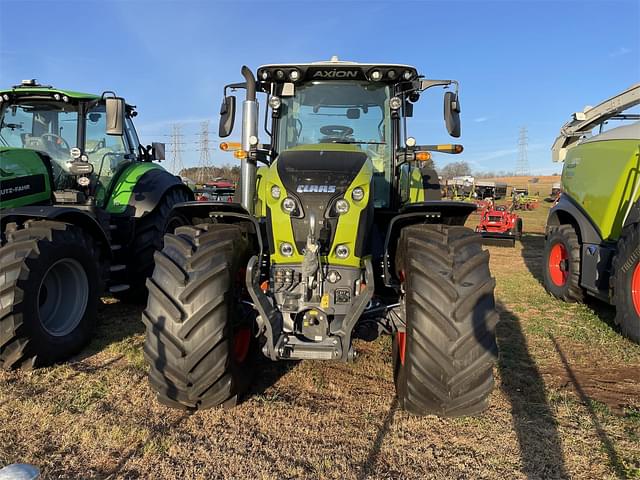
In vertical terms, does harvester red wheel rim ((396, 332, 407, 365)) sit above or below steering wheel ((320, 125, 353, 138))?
below

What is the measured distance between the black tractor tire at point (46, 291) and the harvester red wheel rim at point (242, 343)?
5.83 ft

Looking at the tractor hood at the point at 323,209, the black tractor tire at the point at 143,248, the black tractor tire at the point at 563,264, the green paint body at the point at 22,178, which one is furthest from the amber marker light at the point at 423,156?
the green paint body at the point at 22,178

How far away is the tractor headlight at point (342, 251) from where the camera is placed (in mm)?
3320

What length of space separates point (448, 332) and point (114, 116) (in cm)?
392

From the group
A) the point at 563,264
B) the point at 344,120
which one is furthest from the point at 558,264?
the point at 344,120

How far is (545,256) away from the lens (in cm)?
763

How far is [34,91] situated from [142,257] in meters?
2.22

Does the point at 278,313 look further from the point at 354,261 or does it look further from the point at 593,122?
the point at 593,122

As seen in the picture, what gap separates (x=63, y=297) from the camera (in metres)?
4.56

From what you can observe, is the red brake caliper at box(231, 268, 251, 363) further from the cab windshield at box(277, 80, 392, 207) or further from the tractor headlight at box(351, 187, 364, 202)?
the cab windshield at box(277, 80, 392, 207)

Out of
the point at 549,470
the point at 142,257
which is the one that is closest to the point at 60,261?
the point at 142,257

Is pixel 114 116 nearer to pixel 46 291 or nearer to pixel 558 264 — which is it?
pixel 46 291

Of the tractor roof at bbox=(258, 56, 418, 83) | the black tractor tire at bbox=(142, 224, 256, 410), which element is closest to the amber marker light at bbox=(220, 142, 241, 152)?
the tractor roof at bbox=(258, 56, 418, 83)

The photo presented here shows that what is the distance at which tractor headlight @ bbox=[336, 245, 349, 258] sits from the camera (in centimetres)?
→ 332
